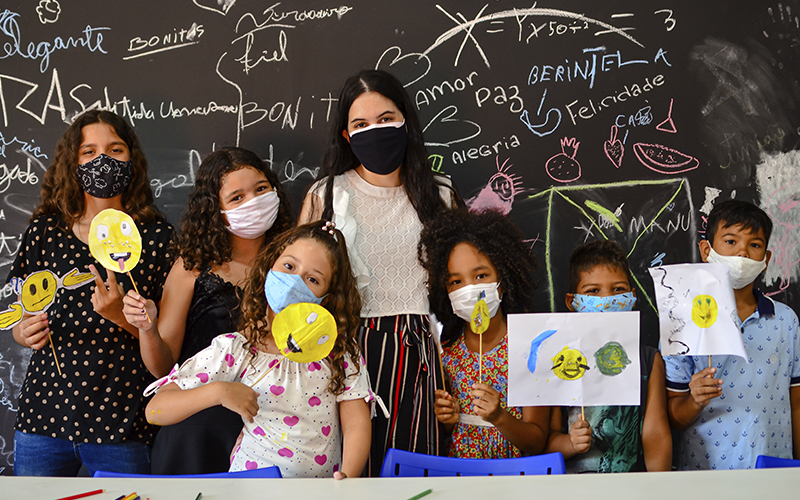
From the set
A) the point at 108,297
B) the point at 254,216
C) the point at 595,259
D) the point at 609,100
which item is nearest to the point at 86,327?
the point at 108,297

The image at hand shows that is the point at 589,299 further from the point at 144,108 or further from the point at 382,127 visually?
the point at 144,108

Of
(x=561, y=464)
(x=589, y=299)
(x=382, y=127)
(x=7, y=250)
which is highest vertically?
(x=382, y=127)

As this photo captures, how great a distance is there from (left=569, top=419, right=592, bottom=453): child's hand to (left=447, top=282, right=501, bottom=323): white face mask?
50 cm

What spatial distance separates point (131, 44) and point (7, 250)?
121 cm

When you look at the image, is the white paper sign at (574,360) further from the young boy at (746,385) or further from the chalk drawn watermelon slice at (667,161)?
the chalk drawn watermelon slice at (667,161)

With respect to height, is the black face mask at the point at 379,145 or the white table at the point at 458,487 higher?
the black face mask at the point at 379,145

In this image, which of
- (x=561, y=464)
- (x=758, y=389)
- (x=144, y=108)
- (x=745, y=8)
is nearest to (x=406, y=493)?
(x=561, y=464)

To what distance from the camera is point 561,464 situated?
72.2 inches

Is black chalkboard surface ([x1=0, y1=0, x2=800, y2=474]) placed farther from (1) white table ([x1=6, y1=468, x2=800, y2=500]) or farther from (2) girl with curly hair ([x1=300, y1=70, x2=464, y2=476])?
(1) white table ([x1=6, y1=468, x2=800, y2=500])

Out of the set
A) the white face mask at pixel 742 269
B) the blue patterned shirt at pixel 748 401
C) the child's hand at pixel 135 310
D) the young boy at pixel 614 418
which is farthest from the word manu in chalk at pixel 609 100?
the child's hand at pixel 135 310

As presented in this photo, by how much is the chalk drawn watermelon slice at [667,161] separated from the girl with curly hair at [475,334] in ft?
3.20

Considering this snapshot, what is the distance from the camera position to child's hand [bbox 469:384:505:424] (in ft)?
7.01

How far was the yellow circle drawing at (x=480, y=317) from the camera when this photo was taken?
7.32 feet

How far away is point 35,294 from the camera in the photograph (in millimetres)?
2146
